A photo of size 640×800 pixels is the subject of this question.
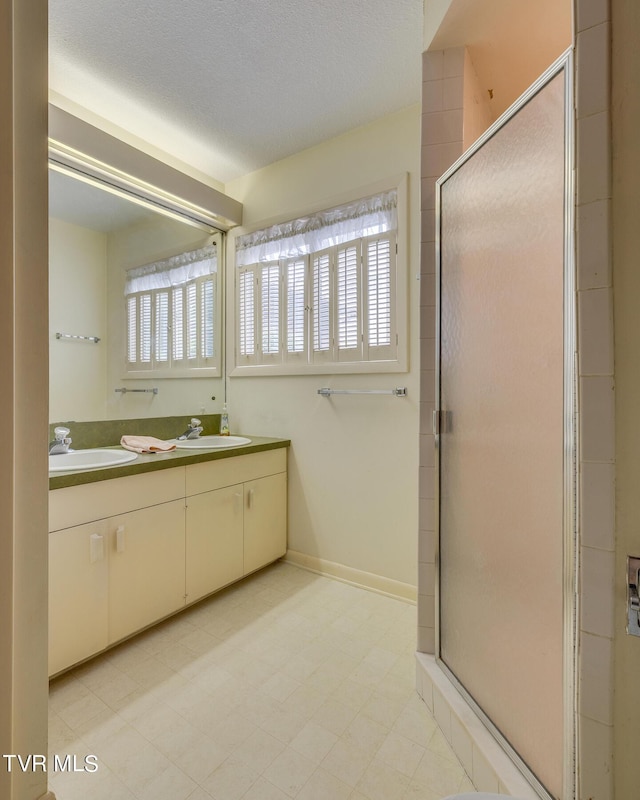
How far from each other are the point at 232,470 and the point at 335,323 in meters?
1.03

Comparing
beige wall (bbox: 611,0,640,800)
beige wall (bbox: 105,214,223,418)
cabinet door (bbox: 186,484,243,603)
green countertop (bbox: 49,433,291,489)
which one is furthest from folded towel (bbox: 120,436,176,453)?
beige wall (bbox: 611,0,640,800)

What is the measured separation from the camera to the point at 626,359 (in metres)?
0.71

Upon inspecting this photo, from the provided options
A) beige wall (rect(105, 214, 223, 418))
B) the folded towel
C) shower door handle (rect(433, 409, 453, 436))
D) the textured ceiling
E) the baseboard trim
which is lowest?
the baseboard trim

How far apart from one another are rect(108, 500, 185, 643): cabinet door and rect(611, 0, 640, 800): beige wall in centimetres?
163

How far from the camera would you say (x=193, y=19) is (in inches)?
60.8

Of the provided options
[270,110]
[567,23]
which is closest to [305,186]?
[270,110]

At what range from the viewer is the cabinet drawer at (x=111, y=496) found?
4.58 feet

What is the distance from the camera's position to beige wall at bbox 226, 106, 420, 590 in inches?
80.1

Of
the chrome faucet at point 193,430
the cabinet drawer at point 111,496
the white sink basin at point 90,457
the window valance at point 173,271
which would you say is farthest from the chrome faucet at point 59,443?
the window valance at point 173,271

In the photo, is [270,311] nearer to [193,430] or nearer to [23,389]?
[193,430]

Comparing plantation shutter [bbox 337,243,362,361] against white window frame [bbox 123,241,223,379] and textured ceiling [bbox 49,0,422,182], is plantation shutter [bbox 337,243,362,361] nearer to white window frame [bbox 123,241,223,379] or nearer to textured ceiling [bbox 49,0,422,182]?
textured ceiling [bbox 49,0,422,182]

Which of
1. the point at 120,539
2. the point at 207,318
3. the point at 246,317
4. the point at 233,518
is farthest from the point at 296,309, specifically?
the point at 120,539

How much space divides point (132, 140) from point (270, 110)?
86 cm

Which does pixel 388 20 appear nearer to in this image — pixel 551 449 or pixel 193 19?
pixel 193 19
